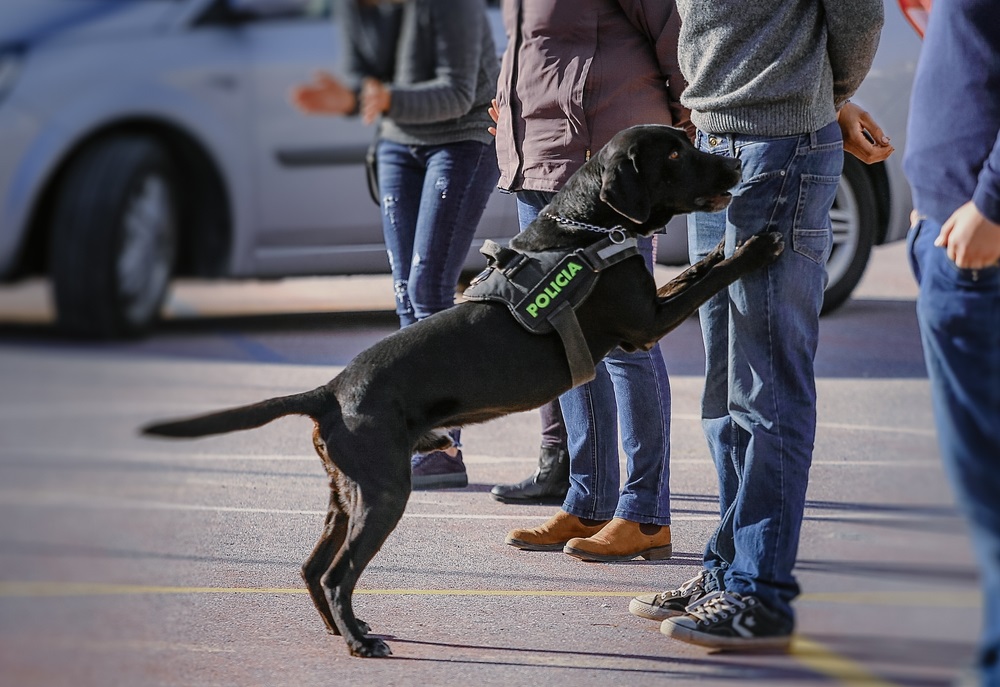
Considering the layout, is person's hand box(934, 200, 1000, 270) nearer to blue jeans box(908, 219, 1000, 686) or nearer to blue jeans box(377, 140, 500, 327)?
blue jeans box(908, 219, 1000, 686)

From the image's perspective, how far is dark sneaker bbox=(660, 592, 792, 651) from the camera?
296cm

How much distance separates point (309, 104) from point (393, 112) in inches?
39.5

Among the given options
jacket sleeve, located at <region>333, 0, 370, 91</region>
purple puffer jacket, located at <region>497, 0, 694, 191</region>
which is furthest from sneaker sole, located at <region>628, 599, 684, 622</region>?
jacket sleeve, located at <region>333, 0, 370, 91</region>

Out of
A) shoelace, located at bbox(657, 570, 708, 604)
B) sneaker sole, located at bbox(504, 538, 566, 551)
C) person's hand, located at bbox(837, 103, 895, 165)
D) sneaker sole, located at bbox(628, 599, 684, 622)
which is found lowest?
sneaker sole, located at bbox(504, 538, 566, 551)

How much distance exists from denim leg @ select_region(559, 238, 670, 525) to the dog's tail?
1.07m

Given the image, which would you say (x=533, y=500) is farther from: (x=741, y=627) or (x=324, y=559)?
(x=741, y=627)

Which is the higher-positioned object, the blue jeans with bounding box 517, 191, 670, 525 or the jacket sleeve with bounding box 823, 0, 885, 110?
the jacket sleeve with bounding box 823, 0, 885, 110

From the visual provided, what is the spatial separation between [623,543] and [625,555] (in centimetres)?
4

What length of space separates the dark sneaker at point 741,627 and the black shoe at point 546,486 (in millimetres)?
1338

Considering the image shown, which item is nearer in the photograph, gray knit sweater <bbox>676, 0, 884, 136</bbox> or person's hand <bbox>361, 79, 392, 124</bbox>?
person's hand <bbox>361, 79, 392, 124</bbox>

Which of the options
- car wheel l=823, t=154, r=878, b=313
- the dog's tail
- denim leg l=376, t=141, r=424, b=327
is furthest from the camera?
car wheel l=823, t=154, r=878, b=313

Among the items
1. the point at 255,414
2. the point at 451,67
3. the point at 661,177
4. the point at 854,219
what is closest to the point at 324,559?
the point at 255,414

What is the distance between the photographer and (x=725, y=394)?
320 centimetres

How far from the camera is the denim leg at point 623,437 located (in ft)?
12.0
